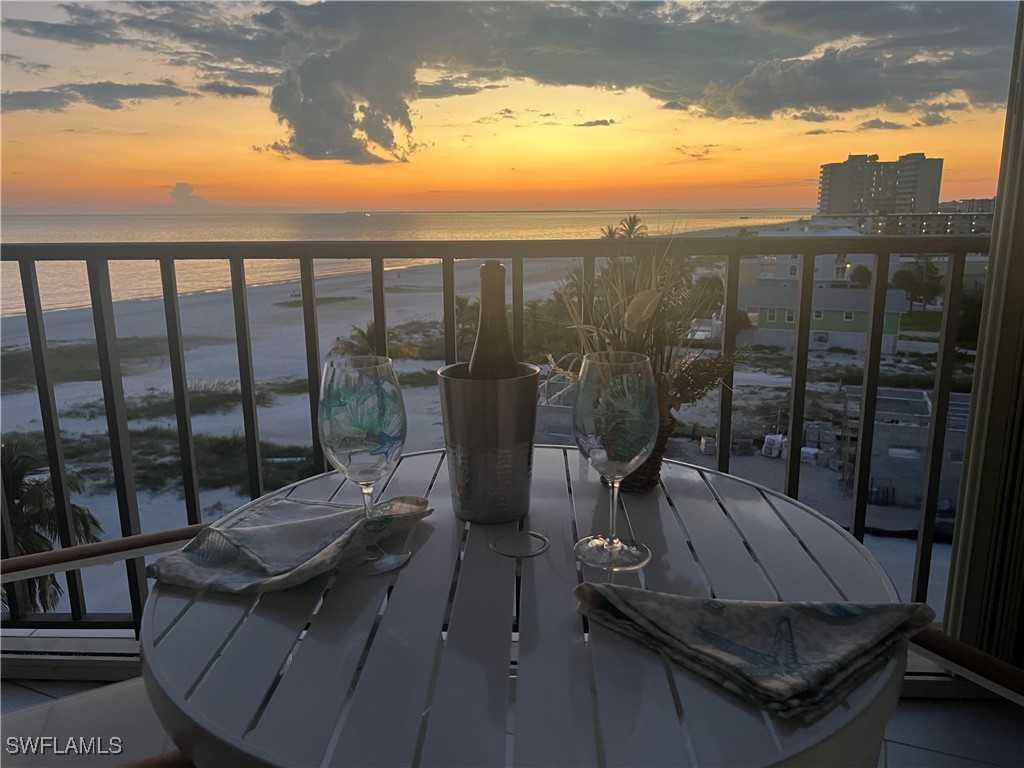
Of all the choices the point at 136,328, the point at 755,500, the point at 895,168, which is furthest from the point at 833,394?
the point at 136,328

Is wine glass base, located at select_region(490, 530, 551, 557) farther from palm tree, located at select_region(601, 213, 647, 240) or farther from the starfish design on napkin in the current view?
palm tree, located at select_region(601, 213, 647, 240)

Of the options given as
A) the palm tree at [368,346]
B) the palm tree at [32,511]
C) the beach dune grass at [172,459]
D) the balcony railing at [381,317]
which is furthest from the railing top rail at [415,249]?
the beach dune grass at [172,459]

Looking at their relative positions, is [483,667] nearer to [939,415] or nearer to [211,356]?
[939,415]

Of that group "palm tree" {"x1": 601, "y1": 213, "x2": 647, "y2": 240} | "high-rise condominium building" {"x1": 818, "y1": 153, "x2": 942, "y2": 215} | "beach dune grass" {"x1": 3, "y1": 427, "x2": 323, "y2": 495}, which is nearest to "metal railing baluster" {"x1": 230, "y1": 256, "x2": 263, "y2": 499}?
"palm tree" {"x1": 601, "y1": 213, "x2": 647, "y2": 240}

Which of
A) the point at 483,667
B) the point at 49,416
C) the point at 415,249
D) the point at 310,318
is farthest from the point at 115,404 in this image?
the point at 483,667

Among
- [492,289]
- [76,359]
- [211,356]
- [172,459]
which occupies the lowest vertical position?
[172,459]

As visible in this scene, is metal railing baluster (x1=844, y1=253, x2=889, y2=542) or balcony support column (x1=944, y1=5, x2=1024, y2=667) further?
metal railing baluster (x1=844, y1=253, x2=889, y2=542)

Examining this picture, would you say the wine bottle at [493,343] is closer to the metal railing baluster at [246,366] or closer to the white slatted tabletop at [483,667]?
the white slatted tabletop at [483,667]
